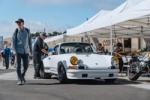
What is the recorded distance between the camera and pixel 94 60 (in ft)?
48.4

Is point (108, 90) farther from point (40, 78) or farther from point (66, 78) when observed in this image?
point (40, 78)

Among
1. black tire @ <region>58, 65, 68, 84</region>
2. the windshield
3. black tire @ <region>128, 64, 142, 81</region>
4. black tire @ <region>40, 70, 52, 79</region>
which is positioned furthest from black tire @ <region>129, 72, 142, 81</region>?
black tire @ <region>40, 70, 52, 79</region>

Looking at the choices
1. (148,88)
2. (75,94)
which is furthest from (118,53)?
(75,94)

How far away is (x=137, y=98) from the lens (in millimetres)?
10664

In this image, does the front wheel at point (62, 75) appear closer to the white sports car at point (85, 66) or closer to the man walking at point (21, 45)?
the white sports car at point (85, 66)

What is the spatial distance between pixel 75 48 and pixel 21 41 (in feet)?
8.91

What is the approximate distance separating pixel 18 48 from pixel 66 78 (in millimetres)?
1821

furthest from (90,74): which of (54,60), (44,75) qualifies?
(44,75)

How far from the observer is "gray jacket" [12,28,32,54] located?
13797 mm

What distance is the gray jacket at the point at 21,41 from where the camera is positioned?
13.8 m

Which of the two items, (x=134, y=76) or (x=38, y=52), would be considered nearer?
(x=134, y=76)

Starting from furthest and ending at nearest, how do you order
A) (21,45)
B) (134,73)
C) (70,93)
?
(134,73) → (21,45) → (70,93)

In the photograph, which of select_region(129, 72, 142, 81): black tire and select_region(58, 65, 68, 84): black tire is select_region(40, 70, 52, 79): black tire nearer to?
select_region(58, 65, 68, 84): black tire

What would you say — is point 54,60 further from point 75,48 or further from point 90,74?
point 90,74
